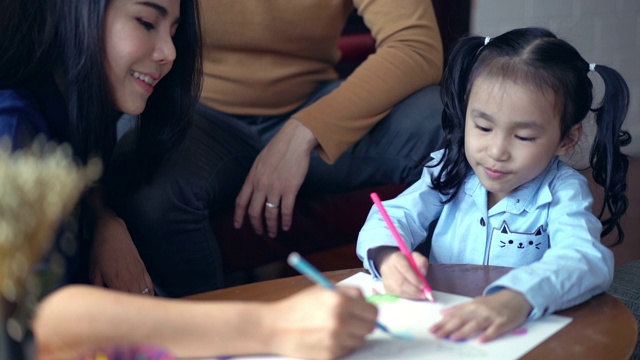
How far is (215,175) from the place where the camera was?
1.64m

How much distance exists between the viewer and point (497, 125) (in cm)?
128

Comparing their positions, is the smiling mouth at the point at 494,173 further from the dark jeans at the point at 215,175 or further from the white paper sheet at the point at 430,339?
the dark jeans at the point at 215,175

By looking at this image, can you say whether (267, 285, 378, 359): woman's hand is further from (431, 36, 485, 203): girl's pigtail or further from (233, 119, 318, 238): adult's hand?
(233, 119, 318, 238): adult's hand

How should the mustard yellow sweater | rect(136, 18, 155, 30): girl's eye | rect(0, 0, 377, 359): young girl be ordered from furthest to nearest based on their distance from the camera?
the mustard yellow sweater → rect(136, 18, 155, 30): girl's eye → rect(0, 0, 377, 359): young girl

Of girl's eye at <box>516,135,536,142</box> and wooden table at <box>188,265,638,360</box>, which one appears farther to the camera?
girl's eye at <box>516,135,536,142</box>

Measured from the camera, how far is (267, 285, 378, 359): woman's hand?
82cm

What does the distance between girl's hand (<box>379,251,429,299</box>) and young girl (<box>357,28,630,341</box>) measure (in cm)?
1

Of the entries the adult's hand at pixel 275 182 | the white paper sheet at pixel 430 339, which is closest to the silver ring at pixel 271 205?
the adult's hand at pixel 275 182

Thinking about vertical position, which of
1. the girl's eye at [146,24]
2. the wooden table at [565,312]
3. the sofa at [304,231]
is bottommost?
the sofa at [304,231]

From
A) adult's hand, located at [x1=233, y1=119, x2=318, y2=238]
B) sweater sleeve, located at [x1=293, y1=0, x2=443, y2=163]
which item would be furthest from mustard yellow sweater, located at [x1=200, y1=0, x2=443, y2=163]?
adult's hand, located at [x1=233, y1=119, x2=318, y2=238]

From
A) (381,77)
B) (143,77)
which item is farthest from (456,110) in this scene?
(143,77)

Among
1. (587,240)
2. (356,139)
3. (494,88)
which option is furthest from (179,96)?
(587,240)

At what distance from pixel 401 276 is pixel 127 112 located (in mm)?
596

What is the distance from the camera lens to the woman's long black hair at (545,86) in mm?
1298
